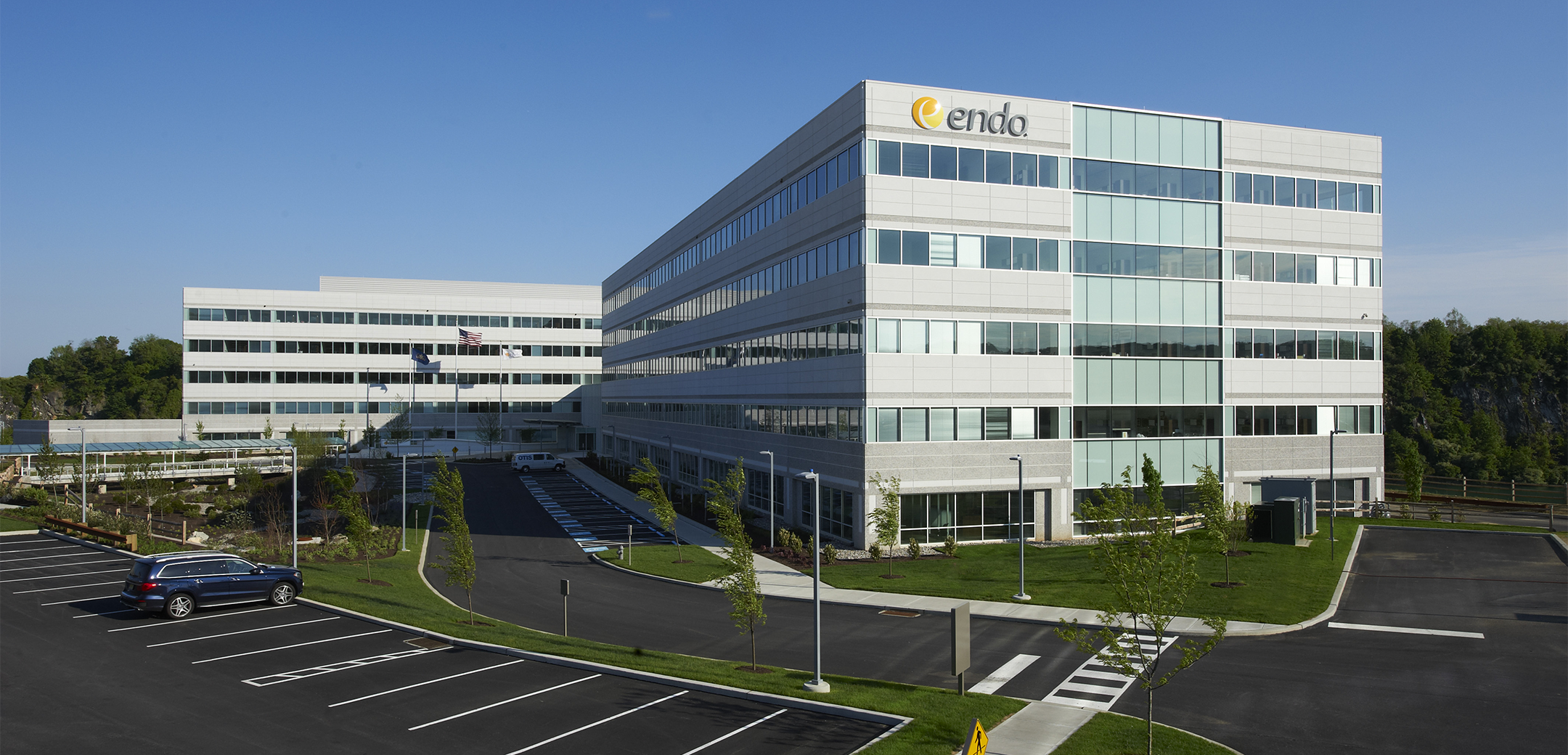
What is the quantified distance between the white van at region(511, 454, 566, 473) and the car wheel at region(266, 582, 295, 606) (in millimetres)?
54583

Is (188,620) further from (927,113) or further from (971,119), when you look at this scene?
(971,119)

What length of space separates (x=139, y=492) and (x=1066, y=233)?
56.4m

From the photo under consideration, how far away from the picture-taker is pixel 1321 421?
46875 millimetres

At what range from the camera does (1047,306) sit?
4153cm

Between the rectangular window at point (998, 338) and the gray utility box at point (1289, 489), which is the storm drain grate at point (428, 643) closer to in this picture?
the rectangular window at point (998, 338)

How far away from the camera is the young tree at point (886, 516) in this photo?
1400 inches

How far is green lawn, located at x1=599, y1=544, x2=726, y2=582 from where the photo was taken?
35.6m

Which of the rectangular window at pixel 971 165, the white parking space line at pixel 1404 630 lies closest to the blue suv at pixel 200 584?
the rectangular window at pixel 971 165

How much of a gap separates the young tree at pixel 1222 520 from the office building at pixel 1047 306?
5.99 metres

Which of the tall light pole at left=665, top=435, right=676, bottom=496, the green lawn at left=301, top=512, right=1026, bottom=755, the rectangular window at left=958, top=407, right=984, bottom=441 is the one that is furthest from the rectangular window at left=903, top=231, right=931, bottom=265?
the tall light pole at left=665, top=435, right=676, bottom=496

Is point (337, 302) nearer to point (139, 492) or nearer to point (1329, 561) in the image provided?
point (139, 492)

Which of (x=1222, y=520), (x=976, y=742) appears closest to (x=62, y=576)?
(x=976, y=742)

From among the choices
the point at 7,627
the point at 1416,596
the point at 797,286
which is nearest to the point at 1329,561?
the point at 1416,596

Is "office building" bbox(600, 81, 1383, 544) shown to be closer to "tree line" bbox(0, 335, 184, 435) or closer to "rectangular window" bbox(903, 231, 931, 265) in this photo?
"rectangular window" bbox(903, 231, 931, 265)
